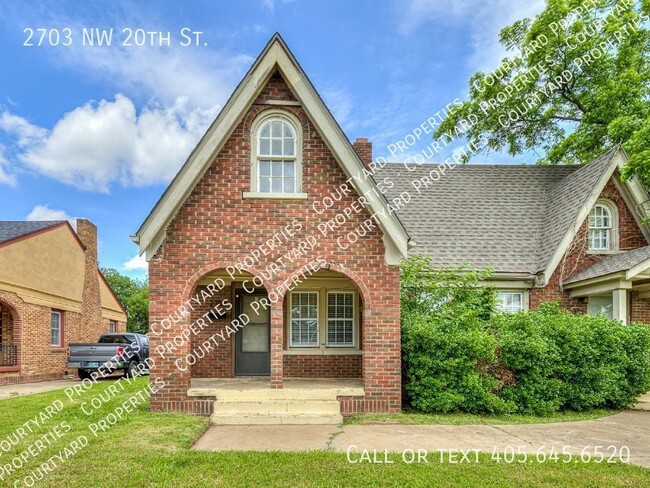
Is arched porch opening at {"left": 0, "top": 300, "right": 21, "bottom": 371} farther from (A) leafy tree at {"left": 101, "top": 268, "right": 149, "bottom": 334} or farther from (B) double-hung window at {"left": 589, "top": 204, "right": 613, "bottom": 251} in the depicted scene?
(A) leafy tree at {"left": 101, "top": 268, "right": 149, "bottom": 334}

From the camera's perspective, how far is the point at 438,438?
6336 millimetres

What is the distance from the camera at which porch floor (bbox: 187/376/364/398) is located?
7.91 metres

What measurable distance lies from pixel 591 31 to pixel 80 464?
61.3ft

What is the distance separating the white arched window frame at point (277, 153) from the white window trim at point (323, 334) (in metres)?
3.02

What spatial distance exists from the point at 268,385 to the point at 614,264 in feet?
28.1

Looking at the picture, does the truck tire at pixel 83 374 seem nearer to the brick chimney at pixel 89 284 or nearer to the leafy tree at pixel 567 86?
the brick chimney at pixel 89 284

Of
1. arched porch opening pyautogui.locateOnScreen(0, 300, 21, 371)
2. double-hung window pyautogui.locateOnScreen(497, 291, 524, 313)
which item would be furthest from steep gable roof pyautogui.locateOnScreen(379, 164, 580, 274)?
arched porch opening pyautogui.locateOnScreen(0, 300, 21, 371)

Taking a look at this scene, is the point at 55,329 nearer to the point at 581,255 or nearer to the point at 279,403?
the point at 279,403

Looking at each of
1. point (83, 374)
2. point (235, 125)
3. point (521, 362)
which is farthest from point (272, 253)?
point (83, 374)

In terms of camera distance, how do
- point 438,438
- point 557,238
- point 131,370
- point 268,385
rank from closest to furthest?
point 438,438 → point 268,385 → point 557,238 → point 131,370

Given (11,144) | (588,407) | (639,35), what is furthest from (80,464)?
(639,35)

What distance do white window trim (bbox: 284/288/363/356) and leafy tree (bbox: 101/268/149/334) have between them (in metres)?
41.6

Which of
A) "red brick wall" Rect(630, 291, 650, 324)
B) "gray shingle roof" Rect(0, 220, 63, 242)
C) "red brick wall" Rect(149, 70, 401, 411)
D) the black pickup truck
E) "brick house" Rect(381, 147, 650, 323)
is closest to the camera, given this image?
"red brick wall" Rect(149, 70, 401, 411)

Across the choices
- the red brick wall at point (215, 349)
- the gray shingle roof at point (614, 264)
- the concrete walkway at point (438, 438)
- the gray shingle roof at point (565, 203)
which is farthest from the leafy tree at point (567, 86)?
the red brick wall at point (215, 349)
